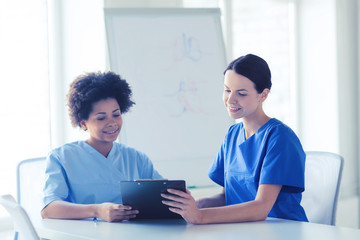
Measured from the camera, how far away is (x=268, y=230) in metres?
1.38

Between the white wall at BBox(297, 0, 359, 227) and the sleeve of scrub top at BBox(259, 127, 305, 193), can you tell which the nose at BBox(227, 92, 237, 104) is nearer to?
the sleeve of scrub top at BBox(259, 127, 305, 193)

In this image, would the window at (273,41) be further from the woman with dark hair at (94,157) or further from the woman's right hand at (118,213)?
the woman's right hand at (118,213)

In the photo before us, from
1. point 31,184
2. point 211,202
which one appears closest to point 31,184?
point 31,184

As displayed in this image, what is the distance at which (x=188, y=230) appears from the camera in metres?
1.41

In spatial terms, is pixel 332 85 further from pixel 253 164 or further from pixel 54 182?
pixel 54 182

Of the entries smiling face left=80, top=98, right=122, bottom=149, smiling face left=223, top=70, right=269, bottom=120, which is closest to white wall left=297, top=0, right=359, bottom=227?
smiling face left=223, top=70, right=269, bottom=120

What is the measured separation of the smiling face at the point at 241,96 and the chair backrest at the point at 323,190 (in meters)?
0.42

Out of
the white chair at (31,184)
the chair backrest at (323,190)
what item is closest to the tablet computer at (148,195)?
the white chair at (31,184)

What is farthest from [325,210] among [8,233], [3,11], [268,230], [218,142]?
[3,11]

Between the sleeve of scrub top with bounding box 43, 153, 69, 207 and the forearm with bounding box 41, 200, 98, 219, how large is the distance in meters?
0.03

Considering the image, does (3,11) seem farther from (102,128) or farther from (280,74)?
(280,74)

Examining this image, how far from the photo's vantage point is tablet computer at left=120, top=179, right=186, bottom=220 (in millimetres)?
1454

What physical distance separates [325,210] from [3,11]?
1780 mm

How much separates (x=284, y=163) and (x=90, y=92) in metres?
0.74
